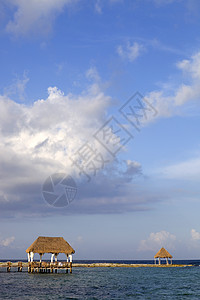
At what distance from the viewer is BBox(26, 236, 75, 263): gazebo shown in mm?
53175

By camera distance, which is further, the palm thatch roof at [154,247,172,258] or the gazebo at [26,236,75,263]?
the palm thatch roof at [154,247,172,258]

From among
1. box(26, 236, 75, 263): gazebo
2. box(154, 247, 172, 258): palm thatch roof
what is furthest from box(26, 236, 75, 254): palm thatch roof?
box(154, 247, 172, 258): palm thatch roof

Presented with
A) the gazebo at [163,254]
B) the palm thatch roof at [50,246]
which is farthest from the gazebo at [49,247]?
the gazebo at [163,254]

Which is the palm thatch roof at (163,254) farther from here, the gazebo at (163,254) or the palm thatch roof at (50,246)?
the palm thatch roof at (50,246)

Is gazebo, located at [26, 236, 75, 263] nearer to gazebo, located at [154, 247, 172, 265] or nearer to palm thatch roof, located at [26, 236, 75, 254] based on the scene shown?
palm thatch roof, located at [26, 236, 75, 254]

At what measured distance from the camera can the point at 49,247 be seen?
54.2 m

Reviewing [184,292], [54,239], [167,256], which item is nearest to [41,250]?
[54,239]

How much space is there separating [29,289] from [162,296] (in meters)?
13.3

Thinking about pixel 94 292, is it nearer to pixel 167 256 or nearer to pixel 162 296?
pixel 162 296

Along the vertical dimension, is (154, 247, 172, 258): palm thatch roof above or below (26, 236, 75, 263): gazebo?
below

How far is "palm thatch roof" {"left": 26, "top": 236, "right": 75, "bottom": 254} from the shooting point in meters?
53.2

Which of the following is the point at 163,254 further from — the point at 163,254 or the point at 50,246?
the point at 50,246

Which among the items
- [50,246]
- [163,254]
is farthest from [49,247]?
[163,254]

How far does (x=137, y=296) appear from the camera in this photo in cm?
2959
